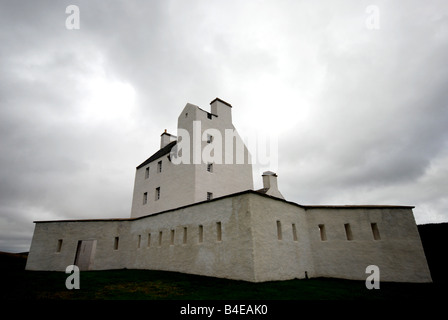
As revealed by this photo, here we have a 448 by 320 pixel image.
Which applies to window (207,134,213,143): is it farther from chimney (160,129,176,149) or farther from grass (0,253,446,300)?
grass (0,253,446,300)

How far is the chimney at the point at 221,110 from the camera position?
89.7 ft

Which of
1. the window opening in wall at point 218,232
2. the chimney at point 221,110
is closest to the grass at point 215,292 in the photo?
the window opening in wall at point 218,232

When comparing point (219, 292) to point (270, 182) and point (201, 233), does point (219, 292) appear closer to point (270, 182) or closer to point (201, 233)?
point (201, 233)

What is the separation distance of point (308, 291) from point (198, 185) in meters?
13.9

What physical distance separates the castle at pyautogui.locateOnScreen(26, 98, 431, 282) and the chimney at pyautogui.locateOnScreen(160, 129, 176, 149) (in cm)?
698

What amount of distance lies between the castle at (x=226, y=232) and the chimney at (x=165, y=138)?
6980 mm

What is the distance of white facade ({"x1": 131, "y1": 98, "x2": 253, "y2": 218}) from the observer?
2348 centimetres

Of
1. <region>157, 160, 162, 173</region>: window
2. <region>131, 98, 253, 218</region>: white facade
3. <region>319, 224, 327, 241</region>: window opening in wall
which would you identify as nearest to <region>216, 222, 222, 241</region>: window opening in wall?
<region>131, 98, 253, 218</region>: white facade

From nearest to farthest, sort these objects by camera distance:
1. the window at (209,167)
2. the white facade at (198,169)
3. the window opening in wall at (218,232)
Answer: the window opening in wall at (218,232)
the white facade at (198,169)
the window at (209,167)

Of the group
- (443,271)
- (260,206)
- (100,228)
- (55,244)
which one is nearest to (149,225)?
(100,228)

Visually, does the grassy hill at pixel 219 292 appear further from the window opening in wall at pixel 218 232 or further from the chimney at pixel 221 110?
the chimney at pixel 221 110
